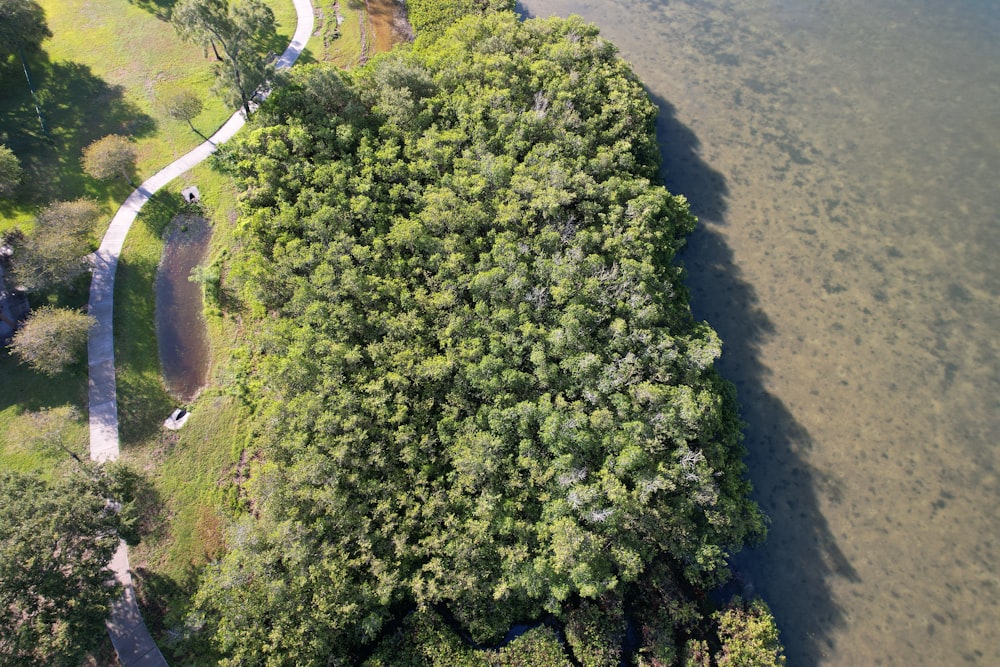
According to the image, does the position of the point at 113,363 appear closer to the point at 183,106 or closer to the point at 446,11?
the point at 183,106

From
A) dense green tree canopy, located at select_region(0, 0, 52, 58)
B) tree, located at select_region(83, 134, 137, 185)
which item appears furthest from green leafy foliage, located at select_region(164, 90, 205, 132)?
dense green tree canopy, located at select_region(0, 0, 52, 58)

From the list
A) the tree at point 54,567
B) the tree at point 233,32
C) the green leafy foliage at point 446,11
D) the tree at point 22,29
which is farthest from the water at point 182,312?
the green leafy foliage at point 446,11

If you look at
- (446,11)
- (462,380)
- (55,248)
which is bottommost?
(55,248)

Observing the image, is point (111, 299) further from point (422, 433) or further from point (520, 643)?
point (520, 643)

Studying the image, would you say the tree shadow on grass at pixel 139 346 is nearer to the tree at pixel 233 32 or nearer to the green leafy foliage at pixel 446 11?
the tree at pixel 233 32

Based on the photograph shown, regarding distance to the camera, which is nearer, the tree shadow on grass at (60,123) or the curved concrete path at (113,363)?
the curved concrete path at (113,363)

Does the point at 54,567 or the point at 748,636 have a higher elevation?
the point at 748,636

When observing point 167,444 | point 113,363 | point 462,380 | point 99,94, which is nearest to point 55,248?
point 113,363
